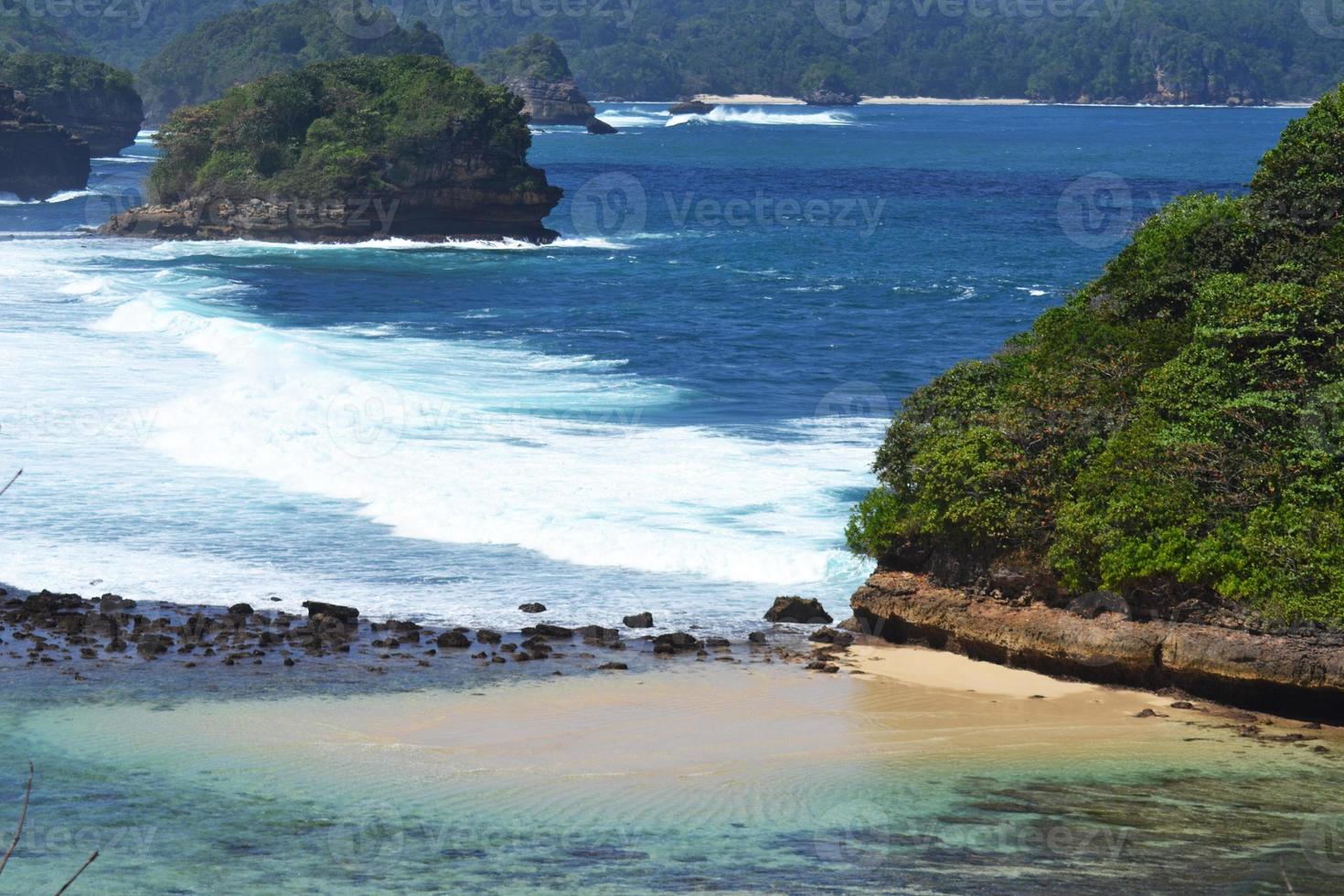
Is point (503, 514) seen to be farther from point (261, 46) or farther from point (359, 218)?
point (261, 46)

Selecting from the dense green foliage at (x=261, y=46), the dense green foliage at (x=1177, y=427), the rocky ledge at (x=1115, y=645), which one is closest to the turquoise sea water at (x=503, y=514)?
the rocky ledge at (x=1115, y=645)

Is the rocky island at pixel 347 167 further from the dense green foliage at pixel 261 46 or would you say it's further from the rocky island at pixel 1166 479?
the dense green foliage at pixel 261 46

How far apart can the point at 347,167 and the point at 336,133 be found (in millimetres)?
3216

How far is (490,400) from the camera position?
41.6 metres

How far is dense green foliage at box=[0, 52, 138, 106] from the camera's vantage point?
129375 mm

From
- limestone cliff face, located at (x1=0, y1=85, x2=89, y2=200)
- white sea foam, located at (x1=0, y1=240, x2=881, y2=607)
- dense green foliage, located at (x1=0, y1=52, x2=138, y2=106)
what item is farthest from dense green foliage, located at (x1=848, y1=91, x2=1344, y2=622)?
dense green foliage, located at (x1=0, y1=52, x2=138, y2=106)

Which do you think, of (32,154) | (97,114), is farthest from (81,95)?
(32,154)

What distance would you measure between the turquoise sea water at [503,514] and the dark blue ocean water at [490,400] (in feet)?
0.46

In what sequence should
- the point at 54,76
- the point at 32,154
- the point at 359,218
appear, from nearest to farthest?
the point at 359,218 < the point at 32,154 < the point at 54,76

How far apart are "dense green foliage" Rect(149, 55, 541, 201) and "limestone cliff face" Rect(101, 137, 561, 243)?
0.97 feet

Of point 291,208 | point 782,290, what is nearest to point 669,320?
point 782,290

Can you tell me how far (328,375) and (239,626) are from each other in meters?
20.4

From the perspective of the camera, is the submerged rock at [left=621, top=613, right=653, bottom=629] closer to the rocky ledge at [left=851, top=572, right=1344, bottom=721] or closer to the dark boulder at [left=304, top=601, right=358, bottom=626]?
the rocky ledge at [left=851, top=572, right=1344, bottom=721]

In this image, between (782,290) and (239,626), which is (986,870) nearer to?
(239,626)
